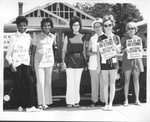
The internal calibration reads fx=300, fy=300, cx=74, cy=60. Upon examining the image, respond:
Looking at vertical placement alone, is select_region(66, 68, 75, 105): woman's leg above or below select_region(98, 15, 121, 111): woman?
below

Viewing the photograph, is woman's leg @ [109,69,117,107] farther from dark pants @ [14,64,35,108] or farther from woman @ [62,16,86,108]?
dark pants @ [14,64,35,108]

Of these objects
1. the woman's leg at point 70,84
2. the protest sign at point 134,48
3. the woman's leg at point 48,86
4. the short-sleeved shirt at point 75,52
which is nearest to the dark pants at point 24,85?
the woman's leg at point 48,86

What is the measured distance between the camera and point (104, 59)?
552 centimetres

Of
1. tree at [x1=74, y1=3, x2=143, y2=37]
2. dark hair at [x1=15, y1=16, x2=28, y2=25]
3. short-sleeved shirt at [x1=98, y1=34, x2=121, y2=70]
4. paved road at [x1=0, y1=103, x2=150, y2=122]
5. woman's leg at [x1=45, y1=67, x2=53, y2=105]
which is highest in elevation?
tree at [x1=74, y1=3, x2=143, y2=37]

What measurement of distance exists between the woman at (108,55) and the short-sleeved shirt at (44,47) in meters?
0.90

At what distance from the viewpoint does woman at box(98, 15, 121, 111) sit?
18.0 ft

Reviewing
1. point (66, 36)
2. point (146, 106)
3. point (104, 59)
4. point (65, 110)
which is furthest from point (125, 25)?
point (65, 110)

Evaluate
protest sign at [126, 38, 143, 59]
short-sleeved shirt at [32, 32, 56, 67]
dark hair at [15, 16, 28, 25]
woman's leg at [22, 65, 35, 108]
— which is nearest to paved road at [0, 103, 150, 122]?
woman's leg at [22, 65, 35, 108]

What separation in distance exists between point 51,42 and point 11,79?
992 millimetres

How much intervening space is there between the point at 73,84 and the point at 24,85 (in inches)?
35.5

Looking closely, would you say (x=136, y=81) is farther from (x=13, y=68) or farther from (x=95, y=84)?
(x=13, y=68)

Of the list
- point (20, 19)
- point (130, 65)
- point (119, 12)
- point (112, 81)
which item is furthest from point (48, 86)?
point (119, 12)

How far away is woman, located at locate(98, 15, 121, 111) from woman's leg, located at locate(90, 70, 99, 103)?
14 centimetres

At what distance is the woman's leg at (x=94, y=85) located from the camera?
5609 millimetres
